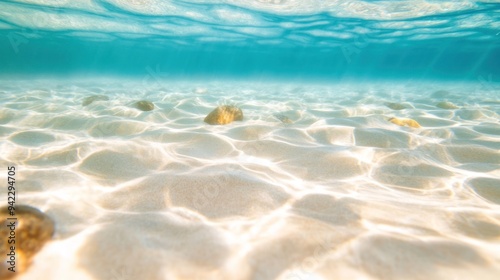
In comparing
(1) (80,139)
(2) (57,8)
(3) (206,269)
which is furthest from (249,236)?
(2) (57,8)

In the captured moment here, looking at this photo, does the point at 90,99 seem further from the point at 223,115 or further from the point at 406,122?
the point at 406,122

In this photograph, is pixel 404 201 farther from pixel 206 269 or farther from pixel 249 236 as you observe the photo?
pixel 206 269

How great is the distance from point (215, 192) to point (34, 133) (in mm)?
3987

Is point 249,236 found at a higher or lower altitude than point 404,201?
lower

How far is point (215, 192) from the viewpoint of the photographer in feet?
8.16

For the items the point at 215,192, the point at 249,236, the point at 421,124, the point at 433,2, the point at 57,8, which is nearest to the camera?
the point at 249,236

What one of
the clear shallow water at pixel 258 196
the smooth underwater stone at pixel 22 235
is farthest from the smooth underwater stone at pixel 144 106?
the smooth underwater stone at pixel 22 235

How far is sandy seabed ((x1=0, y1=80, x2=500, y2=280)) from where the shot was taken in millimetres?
1574

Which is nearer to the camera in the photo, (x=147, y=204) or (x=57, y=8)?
(x=147, y=204)

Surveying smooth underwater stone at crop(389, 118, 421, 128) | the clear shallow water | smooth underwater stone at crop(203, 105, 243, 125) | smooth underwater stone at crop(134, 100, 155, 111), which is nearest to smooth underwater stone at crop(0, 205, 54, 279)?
the clear shallow water

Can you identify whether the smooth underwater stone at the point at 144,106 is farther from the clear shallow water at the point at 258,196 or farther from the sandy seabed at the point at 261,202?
the sandy seabed at the point at 261,202

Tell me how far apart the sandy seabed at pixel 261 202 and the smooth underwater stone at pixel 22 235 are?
66 mm

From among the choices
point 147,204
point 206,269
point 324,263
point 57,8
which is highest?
point 57,8

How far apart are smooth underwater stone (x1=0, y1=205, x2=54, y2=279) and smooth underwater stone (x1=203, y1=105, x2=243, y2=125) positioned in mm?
3763
